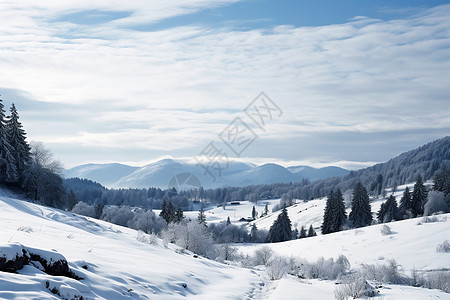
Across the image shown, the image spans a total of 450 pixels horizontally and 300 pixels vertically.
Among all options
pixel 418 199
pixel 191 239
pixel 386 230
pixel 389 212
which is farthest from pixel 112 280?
pixel 418 199

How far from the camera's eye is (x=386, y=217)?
75125 mm

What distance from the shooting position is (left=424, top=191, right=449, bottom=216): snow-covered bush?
66000 mm

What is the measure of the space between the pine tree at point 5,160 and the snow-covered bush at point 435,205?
6907 centimetres

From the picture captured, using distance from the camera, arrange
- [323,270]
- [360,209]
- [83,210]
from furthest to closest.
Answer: [83,210]
[360,209]
[323,270]

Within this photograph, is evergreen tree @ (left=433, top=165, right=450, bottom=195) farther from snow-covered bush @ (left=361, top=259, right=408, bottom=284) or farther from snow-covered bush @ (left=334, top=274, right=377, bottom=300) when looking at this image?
snow-covered bush @ (left=334, top=274, right=377, bottom=300)

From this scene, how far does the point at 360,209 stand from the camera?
7588 centimetres

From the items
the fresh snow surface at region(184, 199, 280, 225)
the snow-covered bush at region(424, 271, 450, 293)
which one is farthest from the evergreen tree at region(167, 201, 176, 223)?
the fresh snow surface at region(184, 199, 280, 225)

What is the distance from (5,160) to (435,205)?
234 feet

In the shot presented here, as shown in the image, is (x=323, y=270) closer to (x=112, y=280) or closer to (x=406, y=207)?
(x=112, y=280)

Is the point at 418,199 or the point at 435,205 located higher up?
the point at 418,199

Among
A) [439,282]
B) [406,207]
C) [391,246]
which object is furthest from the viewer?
[406,207]

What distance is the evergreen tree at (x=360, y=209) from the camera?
246ft

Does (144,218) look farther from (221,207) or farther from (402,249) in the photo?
(221,207)

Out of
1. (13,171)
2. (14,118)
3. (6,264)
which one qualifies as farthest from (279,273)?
(14,118)
